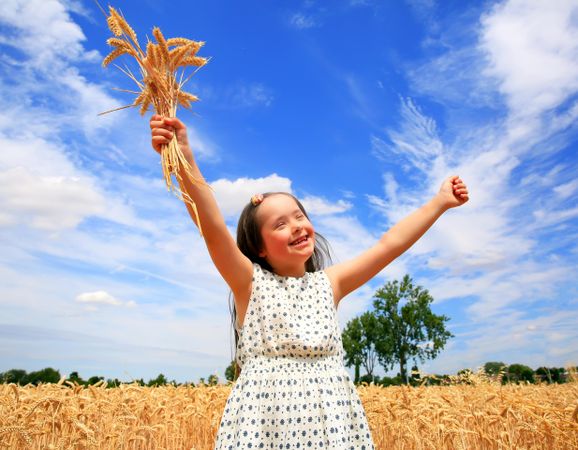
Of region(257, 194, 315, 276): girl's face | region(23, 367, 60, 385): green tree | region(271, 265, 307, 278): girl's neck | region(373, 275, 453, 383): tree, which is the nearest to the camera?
region(257, 194, 315, 276): girl's face

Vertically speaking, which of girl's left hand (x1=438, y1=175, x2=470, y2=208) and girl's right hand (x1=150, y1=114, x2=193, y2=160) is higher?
→ girl's left hand (x1=438, y1=175, x2=470, y2=208)

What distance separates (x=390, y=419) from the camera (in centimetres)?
490

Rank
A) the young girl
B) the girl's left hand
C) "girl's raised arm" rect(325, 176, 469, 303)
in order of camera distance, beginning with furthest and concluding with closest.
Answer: the girl's left hand < "girl's raised arm" rect(325, 176, 469, 303) < the young girl

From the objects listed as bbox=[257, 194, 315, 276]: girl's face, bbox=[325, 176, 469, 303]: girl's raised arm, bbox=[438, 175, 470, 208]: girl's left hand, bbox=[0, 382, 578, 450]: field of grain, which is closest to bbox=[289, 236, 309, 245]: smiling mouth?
bbox=[257, 194, 315, 276]: girl's face

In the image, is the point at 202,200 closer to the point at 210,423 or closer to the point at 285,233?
the point at 285,233

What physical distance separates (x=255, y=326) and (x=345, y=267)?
809 mm

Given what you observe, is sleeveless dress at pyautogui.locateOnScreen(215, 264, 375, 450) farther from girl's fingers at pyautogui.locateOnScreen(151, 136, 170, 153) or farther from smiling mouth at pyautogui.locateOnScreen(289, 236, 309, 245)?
girl's fingers at pyautogui.locateOnScreen(151, 136, 170, 153)

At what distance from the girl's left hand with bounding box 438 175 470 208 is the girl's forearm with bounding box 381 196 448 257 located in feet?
0.15

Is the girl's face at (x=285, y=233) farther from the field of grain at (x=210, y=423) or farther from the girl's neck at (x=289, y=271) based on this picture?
the field of grain at (x=210, y=423)

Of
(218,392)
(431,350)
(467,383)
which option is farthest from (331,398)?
(431,350)

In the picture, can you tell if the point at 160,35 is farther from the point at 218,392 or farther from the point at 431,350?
the point at 431,350

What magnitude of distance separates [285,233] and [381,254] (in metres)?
0.75

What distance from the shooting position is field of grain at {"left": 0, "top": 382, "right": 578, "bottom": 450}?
13.7 feet

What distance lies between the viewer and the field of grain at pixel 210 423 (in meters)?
4.17
